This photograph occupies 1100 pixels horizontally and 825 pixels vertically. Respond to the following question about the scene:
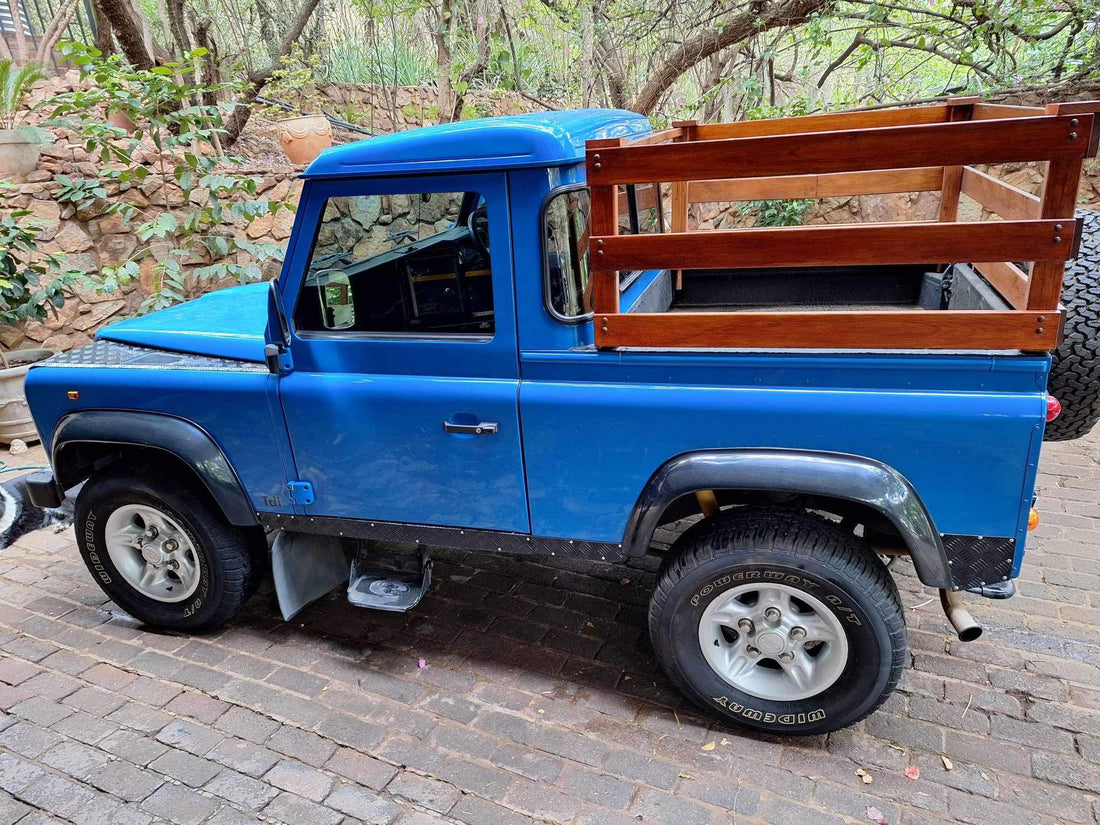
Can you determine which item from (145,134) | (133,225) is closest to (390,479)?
(133,225)

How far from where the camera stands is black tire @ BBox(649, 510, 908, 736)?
2.33 meters

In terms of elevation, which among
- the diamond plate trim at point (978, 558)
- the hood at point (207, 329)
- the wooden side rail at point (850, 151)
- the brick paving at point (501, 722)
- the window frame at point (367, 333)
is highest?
the wooden side rail at point (850, 151)

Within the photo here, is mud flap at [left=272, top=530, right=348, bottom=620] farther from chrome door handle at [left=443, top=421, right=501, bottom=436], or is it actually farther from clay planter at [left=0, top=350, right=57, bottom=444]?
clay planter at [left=0, top=350, right=57, bottom=444]

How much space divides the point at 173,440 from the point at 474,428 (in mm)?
1244

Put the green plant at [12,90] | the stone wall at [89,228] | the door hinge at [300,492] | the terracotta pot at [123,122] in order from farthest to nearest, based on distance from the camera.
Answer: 1. the terracotta pot at [123,122]
2. the stone wall at [89,228]
3. the green plant at [12,90]
4. the door hinge at [300,492]

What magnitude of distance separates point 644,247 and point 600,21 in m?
6.00

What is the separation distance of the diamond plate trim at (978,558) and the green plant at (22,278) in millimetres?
5560

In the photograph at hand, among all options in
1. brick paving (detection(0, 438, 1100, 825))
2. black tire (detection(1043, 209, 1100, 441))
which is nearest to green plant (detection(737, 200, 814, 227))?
brick paving (detection(0, 438, 1100, 825))

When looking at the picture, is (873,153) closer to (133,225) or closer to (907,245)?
(907,245)

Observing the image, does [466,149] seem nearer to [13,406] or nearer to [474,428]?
[474,428]

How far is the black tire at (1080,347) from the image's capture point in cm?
234

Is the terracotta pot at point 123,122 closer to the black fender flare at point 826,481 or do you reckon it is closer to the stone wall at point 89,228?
the stone wall at point 89,228

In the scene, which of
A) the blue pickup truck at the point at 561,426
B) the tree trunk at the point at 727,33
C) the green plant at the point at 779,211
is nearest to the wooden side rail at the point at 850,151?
the blue pickup truck at the point at 561,426

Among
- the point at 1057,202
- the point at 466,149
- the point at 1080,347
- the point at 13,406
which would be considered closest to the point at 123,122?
the point at 13,406
